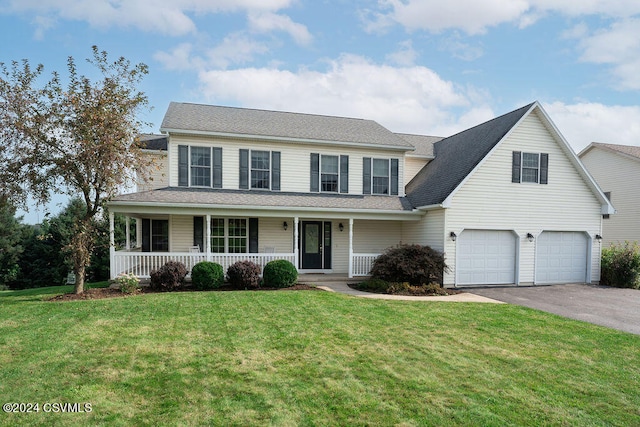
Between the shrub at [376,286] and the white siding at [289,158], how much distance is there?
4712 mm

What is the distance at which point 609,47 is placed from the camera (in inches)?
511

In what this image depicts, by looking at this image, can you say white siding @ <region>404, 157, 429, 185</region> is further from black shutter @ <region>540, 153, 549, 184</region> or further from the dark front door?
the dark front door

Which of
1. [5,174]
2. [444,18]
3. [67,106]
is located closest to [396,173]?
[444,18]

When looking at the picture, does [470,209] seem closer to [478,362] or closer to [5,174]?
[478,362]

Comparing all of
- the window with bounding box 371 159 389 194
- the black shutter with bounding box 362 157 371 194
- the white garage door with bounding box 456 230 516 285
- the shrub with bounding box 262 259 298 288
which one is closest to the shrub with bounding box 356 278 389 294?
the shrub with bounding box 262 259 298 288

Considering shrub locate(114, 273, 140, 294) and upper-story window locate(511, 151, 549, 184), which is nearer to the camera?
shrub locate(114, 273, 140, 294)

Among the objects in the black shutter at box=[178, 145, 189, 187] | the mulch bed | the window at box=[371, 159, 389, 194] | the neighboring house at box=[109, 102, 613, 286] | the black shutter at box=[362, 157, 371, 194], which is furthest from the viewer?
the window at box=[371, 159, 389, 194]

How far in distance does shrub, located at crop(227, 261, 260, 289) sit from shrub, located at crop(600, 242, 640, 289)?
14.5 metres

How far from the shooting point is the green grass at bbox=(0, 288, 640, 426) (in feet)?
14.2

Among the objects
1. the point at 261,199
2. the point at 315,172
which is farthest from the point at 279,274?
the point at 315,172

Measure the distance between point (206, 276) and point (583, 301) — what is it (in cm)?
1223

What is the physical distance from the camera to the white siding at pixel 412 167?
19078 mm

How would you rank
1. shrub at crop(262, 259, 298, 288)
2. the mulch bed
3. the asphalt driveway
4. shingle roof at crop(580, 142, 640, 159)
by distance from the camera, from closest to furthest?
1. the asphalt driveway
2. the mulch bed
3. shrub at crop(262, 259, 298, 288)
4. shingle roof at crop(580, 142, 640, 159)

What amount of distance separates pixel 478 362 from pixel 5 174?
43.4ft
